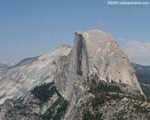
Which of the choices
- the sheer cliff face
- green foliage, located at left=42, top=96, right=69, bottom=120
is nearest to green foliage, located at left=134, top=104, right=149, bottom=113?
the sheer cliff face

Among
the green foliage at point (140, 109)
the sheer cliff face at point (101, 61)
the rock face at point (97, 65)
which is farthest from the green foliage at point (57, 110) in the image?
the green foliage at point (140, 109)

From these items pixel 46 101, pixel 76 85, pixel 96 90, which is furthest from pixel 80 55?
pixel 46 101

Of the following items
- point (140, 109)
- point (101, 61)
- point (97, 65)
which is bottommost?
point (140, 109)

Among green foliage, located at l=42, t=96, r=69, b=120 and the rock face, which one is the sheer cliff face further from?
green foliage, located at l=42, t=96, r=69, b=120

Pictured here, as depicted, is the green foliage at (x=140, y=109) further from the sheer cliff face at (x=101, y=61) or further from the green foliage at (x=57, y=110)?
the green foliage at (x=57, y=110)

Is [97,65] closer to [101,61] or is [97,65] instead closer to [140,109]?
[101,61]

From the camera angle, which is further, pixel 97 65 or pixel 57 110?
pixel 57 110

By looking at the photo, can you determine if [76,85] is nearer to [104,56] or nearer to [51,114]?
[104,56]

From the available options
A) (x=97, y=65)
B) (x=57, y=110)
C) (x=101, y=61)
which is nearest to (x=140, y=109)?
(x=97, y=65)
